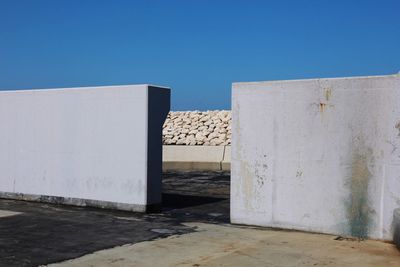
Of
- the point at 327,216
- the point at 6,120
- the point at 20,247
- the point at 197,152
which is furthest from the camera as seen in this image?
the point at 197,152

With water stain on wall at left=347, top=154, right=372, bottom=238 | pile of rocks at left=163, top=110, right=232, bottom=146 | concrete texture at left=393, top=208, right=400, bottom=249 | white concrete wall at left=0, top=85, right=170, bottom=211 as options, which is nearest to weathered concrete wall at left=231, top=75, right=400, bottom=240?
water stain on wall at left=347, top=154, right=372, bottom=238

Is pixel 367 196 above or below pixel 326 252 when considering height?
above

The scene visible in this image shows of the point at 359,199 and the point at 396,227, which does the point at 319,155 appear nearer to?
the point at 359,199

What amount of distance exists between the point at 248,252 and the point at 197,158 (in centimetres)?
1518

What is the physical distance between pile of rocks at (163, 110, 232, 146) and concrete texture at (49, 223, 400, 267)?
18304 millimetres

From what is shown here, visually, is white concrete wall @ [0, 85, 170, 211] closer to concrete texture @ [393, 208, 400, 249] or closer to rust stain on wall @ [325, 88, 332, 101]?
rust stain on wall @ [325, 88, 332, 101]

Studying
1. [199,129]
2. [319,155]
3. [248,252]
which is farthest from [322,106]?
[199,129]

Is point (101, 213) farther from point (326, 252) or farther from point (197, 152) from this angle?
point (197, 152)

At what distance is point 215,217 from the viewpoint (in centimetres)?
1054

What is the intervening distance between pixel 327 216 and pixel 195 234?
2157 mm

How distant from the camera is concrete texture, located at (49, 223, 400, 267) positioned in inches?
268

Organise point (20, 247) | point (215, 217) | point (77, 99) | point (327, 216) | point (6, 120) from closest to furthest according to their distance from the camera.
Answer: point (20, 247)
point (327, 216)
point (215, 217)
point (77, 99)
point (6, 120)

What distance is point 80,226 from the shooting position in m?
9.38

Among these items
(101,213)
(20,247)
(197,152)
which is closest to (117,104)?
(101,213)
